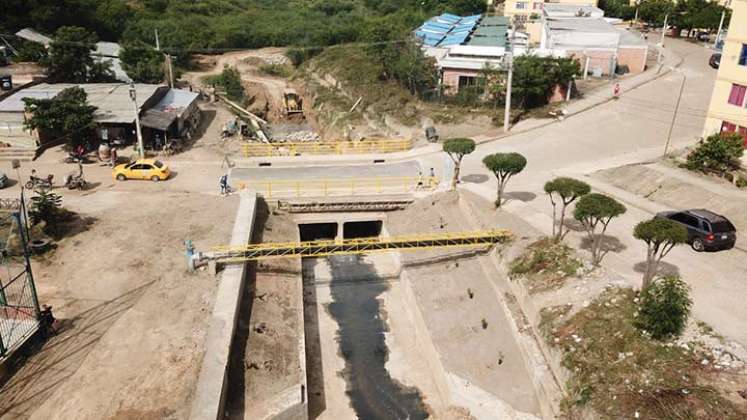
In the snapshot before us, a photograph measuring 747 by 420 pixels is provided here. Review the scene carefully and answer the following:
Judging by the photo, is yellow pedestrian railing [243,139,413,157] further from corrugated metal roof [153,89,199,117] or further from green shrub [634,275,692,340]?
green shrub [634,275,692,340]

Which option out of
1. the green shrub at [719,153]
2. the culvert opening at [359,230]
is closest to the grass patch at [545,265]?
the green shrub at [719,153]

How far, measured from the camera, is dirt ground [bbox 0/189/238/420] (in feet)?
62.1

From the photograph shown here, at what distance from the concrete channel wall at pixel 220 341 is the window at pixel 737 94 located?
2953 cm

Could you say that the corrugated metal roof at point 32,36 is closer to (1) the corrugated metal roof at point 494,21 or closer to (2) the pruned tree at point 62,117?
(2) the pruned tree at point 62,117

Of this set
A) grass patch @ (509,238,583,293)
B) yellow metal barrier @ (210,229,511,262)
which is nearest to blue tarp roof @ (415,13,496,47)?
yellow metal barrier @ (210,229,511,262)

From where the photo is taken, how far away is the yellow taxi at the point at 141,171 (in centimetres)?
3666

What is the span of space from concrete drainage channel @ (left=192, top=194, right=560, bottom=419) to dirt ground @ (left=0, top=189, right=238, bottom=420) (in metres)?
1.24

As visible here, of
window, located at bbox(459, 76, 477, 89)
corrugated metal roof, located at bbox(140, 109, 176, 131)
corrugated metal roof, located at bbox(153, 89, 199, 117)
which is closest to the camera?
corrugated metal roof, located at bbox(140, 109, 176, 131)

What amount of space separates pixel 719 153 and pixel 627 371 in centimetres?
1991

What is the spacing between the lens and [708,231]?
81.9 ft

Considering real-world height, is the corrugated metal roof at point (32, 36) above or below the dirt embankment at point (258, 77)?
above

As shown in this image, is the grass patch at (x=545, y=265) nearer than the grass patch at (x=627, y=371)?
No

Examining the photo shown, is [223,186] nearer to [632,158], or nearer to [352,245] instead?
[352,245]

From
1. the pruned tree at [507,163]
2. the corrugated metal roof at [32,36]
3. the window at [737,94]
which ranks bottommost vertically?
the pruned tree at [507,163]
